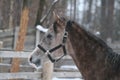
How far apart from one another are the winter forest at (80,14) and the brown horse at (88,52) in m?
6.48

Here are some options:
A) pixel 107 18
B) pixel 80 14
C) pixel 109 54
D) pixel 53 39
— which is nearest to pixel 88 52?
pixel 109 54

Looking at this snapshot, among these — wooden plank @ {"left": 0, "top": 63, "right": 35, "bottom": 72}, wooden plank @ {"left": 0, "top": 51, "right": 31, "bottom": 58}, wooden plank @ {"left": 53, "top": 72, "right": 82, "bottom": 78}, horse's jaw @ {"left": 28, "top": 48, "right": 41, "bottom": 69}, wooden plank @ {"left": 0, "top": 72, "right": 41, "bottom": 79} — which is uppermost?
horse's jaw @ {"left": 28, "top": 48, "right": 41, "bottom": 69}

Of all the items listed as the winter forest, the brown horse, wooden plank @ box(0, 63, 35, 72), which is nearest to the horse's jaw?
the brown horse

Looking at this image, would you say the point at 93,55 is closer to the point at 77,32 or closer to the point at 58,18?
the point at 77,32

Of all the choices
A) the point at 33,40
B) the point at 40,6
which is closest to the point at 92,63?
the point at 33,40

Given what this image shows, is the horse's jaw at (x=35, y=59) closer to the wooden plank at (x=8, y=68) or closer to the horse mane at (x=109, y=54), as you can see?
the horse mane at (x=109, y=54)

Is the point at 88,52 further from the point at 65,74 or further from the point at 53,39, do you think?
the point at 65,74

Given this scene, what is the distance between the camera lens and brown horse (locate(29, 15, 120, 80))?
4.30 m

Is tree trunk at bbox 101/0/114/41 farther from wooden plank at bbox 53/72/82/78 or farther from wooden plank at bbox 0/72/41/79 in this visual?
wooden plank at bbox 0/72/41/79

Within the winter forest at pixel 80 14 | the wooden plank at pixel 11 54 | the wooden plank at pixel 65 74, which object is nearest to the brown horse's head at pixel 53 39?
the wooden plank at pixel 11 54

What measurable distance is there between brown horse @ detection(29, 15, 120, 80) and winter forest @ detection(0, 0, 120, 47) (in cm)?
648

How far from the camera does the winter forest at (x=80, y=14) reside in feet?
47.3

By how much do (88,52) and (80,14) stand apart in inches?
965

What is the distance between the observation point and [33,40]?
1180cm
